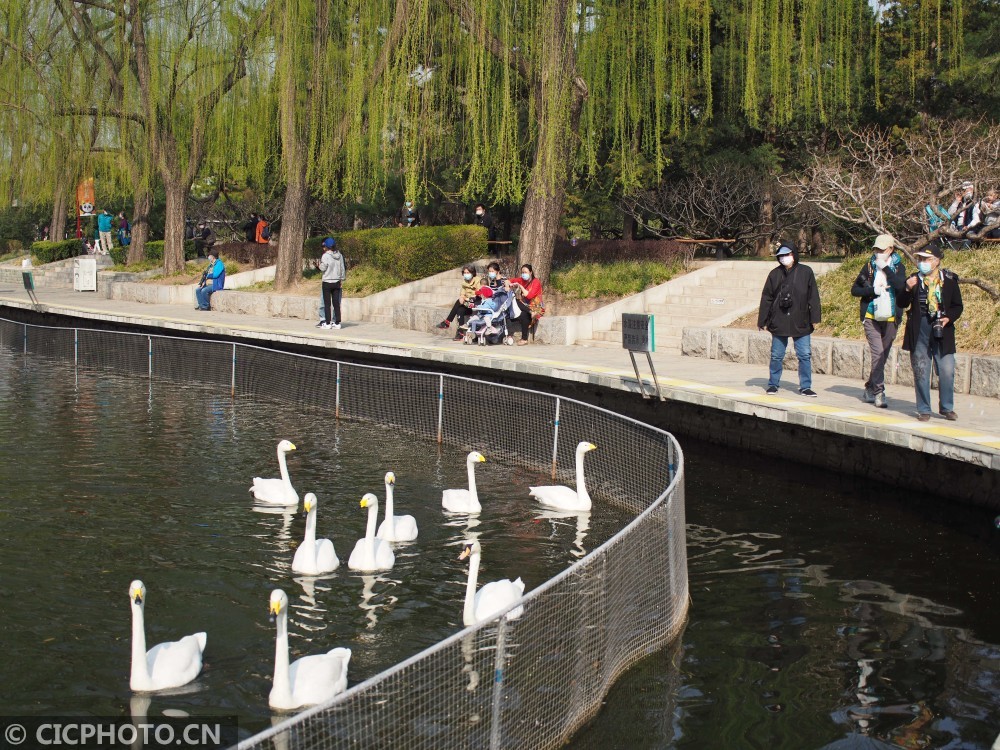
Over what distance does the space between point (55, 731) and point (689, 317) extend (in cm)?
1743

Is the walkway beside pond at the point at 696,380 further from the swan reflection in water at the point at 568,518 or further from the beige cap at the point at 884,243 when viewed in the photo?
the swan reflection in water at the point at 568,518

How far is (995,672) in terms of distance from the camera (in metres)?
8.88

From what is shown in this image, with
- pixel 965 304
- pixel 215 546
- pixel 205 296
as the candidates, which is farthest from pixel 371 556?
pixel 205 296

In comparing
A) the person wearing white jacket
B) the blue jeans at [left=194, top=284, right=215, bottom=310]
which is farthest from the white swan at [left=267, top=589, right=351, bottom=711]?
the blue jeans at [left=194, top=284, right=215, bottom=310]

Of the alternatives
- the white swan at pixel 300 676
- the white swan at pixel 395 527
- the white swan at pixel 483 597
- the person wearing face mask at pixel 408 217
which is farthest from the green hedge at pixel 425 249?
the white swan at pixel 300 676

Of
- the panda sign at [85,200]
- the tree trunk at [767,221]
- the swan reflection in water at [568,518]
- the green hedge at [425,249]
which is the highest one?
the panda sign at [85,200]

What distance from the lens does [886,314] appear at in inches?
571

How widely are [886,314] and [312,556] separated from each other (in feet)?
24.8

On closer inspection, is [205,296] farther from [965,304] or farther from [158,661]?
[158,661]

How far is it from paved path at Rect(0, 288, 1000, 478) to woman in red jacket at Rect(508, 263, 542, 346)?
441 millimetres

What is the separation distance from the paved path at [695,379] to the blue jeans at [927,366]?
0.91 feet

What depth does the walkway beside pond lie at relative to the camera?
12.6 metres

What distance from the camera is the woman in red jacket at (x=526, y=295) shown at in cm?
2212

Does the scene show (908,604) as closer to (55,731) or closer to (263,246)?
(55,731)
